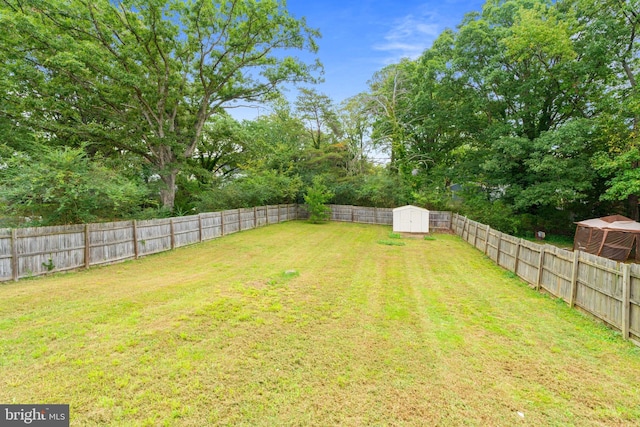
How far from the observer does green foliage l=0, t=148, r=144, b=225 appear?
7.65 metres

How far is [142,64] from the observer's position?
15.5m

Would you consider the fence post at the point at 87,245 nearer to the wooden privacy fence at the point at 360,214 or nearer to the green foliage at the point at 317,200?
the green foliage at the point at 317,200

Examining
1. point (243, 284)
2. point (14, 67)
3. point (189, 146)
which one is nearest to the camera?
point (243, 284)

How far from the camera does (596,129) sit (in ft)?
48.5

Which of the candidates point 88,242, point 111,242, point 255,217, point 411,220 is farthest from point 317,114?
point 88,242

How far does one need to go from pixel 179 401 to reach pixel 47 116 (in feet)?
65.9

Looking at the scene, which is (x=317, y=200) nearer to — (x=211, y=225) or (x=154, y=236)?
(x=211, y=225)

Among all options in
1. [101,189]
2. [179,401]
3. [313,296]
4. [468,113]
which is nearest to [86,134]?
[101,189]

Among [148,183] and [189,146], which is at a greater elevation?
[189,146]

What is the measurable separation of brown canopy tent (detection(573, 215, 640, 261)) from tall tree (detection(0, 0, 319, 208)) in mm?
17502

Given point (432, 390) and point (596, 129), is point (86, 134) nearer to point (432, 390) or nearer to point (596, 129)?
point (432, 390)

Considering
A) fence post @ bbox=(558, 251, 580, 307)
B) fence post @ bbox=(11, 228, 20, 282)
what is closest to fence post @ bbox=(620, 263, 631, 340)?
fence post @ bbox=(558, 251, 580, 307)

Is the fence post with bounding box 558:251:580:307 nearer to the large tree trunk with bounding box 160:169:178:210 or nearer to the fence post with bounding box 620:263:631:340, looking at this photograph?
the fence post with bounding box 620:263:631:340

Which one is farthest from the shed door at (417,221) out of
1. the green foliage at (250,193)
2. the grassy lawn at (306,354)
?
the grassy lawn at (306,354)
